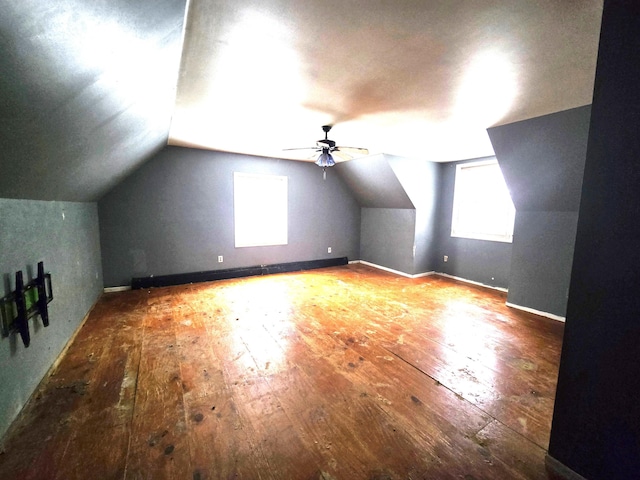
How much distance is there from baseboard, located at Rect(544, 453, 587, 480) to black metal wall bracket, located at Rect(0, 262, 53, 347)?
3.03 m

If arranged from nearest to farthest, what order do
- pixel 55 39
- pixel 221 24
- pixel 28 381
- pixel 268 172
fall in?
pixel 55 39 → pixel 221 24 → pixel 28 381 → pixel 268 172

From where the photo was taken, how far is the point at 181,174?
4.24 metres

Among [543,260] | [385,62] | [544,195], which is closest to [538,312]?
[543,260]

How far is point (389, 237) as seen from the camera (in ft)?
18.2

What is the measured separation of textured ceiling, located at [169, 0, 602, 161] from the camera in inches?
49.8

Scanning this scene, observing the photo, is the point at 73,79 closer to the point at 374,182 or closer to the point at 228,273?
the point at 228,273

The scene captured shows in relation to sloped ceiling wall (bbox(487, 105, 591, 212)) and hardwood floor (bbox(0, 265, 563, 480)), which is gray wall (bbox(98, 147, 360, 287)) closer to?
hardwood floor (bbox(0, 265, 563, 480))

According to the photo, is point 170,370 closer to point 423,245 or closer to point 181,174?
point 181,174

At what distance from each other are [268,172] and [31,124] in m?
3.80

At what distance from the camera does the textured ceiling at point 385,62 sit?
49.8 inches

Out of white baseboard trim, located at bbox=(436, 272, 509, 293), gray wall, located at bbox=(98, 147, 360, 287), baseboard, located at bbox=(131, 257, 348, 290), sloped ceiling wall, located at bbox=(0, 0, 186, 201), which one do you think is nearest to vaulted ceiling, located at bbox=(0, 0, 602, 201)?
sloped ceiling wall, located at bbox=(0, 0, 186, 201)

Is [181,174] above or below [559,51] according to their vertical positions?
below

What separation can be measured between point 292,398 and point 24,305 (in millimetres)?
1809

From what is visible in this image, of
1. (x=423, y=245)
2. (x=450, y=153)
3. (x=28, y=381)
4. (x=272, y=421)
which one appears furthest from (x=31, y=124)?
(x=423, y=245)
